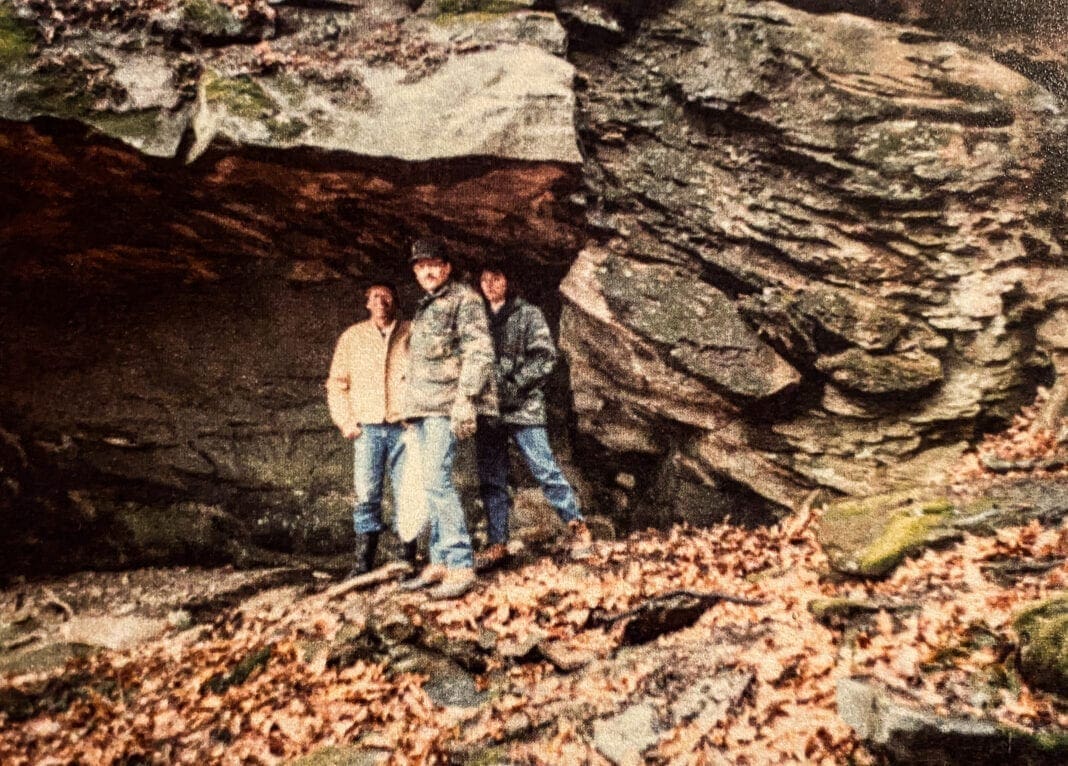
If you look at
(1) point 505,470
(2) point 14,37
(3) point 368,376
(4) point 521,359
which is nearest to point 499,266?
(4) point 521,359

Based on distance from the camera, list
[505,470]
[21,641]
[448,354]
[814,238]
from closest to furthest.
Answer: [448,354], [21,641], [505,470], [814,238]

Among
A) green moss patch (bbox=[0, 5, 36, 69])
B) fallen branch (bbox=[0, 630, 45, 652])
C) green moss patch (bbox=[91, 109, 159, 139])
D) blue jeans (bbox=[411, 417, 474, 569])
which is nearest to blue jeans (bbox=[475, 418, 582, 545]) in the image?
blue jeans (bbox=[411, 417, 474, 569])

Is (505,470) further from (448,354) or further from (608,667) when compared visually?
(608,667)

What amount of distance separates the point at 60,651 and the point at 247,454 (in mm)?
2869

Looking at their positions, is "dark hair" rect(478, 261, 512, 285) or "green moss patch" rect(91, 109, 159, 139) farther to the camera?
"dark hair" rect(478, 261, 512, 285)

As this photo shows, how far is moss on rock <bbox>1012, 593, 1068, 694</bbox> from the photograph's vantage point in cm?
276

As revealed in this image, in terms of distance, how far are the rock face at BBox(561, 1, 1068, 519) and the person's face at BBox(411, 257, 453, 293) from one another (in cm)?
234

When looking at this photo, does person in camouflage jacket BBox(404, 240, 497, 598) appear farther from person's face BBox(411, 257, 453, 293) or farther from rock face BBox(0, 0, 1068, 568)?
rock face BBox(0, 0, 1068, 568)

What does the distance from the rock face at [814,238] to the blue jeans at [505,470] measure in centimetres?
175

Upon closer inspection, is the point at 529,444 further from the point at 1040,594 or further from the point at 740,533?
the point at 1040,594

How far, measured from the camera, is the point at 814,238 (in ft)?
21.2

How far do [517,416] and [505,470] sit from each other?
0.63 metres

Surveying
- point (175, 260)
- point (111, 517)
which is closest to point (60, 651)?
point (111, 517)

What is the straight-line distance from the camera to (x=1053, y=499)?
4629 mm
